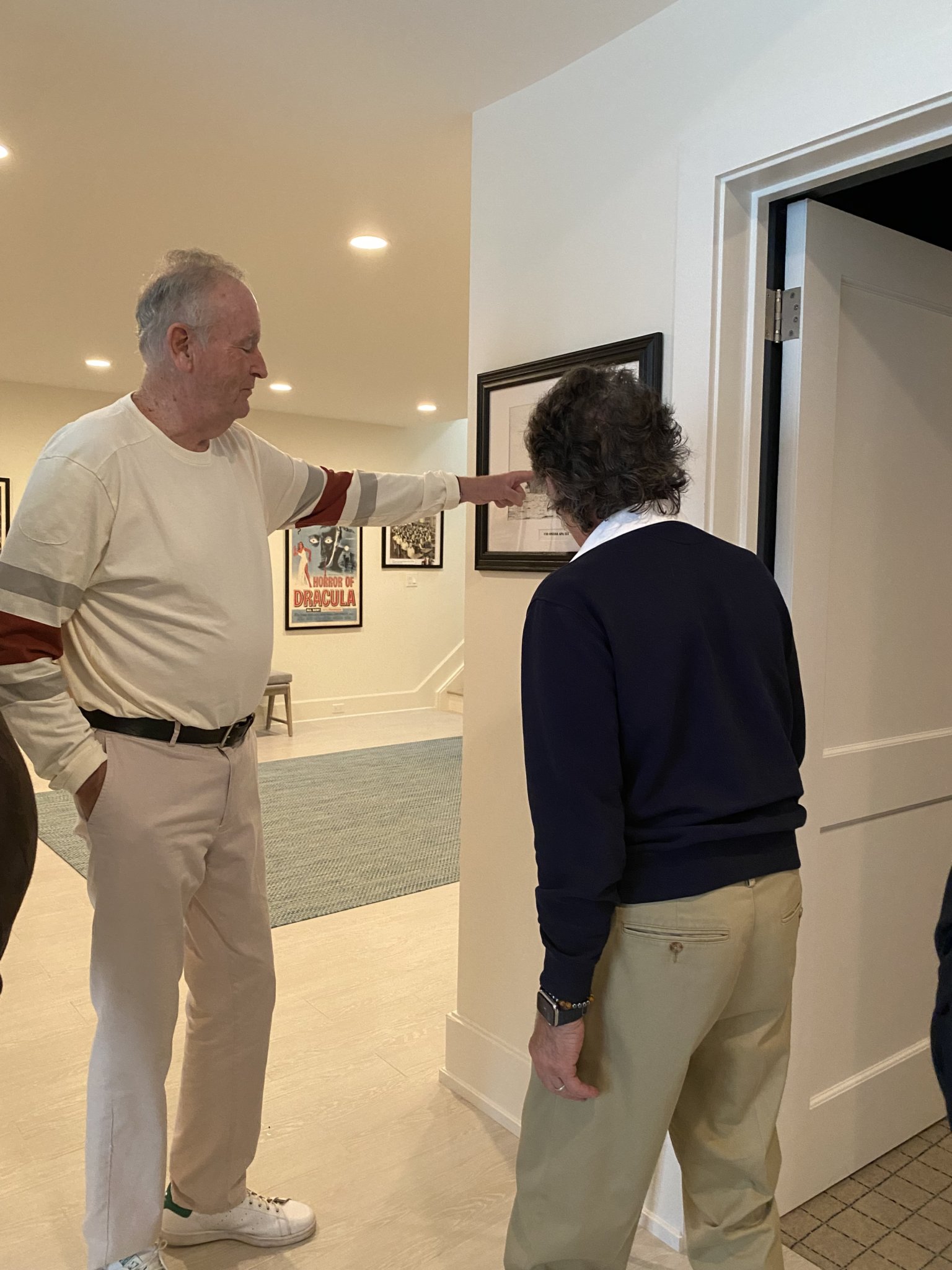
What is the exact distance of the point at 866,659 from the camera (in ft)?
6.91

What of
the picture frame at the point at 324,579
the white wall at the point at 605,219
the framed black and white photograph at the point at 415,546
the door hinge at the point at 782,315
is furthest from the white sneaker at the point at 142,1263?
the framed black and white photograph at the point at 415,546

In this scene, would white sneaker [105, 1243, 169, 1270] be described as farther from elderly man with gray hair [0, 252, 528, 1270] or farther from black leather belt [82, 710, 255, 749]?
black leather belt [82, 710, 255, 749]

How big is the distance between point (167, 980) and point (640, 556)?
1110mm

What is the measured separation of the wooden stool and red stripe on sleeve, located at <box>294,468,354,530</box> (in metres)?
5.53

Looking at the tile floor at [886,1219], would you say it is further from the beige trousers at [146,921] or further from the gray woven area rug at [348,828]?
the gray woven area rug at [348,828]

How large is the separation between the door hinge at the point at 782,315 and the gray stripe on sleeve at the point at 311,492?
3.10ft

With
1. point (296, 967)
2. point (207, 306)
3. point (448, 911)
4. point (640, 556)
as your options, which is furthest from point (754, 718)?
point (448, 911)

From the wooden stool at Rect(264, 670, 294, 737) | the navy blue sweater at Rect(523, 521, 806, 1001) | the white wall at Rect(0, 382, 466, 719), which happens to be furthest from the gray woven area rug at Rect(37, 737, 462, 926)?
the navy blue sweater at Rect(523, 521, 806, 1001)

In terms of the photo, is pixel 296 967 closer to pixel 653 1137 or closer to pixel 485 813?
pixel 485 813

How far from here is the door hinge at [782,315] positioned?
1.89 metres

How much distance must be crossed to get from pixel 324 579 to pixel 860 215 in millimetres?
6944

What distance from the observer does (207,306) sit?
1.65 meters

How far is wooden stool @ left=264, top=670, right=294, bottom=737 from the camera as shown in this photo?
7.72 m

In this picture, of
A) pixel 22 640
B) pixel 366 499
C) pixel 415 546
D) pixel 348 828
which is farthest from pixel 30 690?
pixel 415 546
